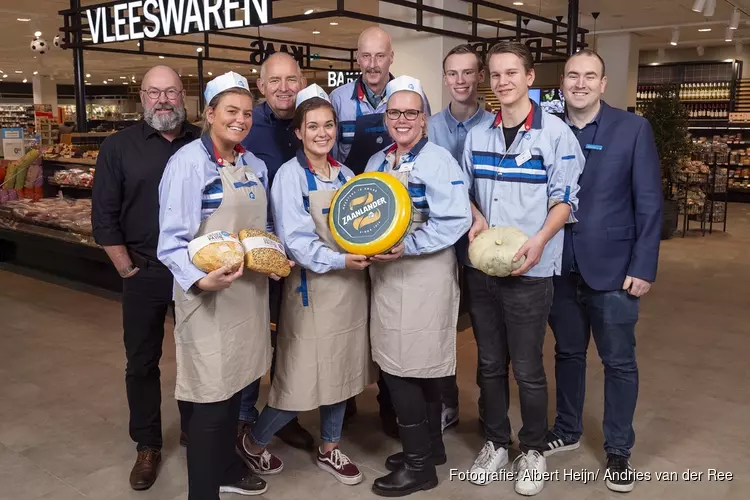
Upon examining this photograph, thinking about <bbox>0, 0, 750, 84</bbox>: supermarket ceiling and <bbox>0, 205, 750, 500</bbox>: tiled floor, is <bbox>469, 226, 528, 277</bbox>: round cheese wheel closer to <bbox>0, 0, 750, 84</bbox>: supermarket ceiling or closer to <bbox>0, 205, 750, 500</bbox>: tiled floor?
<bbox>0, 205, 750, 500</bbox>: tiled floor

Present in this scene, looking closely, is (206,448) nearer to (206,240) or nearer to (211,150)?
(206,240)

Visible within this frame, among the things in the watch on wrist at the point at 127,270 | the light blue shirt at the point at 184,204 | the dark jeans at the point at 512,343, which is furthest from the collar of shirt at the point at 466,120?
the watch on wrist at the point at 127,270

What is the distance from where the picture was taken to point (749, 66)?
572 inches

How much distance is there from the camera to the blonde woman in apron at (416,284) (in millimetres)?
2541

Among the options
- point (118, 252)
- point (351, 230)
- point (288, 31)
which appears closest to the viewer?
point (351, 230)

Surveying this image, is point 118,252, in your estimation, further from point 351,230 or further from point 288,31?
point 288,31

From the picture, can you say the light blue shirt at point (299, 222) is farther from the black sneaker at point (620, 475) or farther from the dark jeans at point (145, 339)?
the black sneaker at point (620, 475)

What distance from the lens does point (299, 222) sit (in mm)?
2500

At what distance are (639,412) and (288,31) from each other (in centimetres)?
1129

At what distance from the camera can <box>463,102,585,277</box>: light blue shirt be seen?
254cm

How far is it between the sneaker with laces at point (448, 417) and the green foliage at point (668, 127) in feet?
21.7

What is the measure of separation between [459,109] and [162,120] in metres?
1.28

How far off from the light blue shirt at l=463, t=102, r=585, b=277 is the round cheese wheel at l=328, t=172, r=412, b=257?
0.40m

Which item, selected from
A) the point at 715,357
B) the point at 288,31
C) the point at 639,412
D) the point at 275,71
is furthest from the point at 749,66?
the point at 275,71
